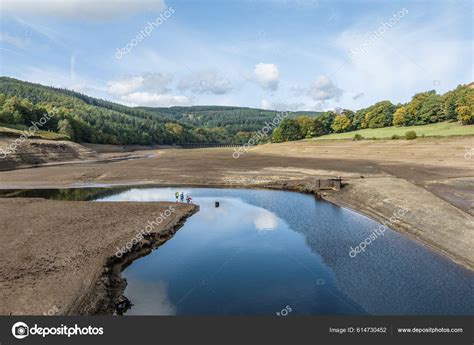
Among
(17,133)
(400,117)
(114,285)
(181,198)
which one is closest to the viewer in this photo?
(114,285)

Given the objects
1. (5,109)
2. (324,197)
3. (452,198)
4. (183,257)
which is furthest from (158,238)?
(5,109)

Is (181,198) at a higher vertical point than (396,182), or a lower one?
lower

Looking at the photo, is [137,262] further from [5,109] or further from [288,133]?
[288,133]

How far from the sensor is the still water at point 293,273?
15.9 metres

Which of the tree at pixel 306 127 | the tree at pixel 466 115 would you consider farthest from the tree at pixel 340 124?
the tree at pixel 466 115

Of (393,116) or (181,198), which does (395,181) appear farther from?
(393,116)

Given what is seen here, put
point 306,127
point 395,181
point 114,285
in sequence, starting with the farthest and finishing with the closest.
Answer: point 306,127, point 395,181, point 114,285

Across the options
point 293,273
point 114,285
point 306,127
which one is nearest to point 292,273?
point 293,273

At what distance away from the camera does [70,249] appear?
2164 centimetres

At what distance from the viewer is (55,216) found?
99.9ft

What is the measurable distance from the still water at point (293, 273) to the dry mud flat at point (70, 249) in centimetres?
137

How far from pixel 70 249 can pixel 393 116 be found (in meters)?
131

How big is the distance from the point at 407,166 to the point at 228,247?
51188 millimetres

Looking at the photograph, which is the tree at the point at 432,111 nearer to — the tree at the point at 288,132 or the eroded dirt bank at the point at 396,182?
the eroded dirt bank at the point at 396,182
